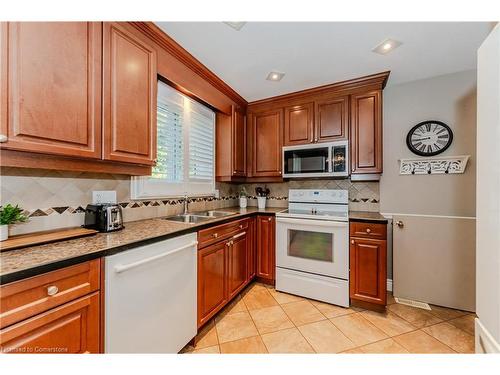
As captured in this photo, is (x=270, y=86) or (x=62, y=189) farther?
(x=270, y=86)

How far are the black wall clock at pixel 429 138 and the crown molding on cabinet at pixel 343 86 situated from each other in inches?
24.8

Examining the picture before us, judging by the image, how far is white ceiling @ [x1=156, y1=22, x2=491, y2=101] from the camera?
1.46m

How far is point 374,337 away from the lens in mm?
1614

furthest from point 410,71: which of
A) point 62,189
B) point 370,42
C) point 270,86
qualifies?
point 62,189

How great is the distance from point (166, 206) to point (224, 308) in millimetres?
1156

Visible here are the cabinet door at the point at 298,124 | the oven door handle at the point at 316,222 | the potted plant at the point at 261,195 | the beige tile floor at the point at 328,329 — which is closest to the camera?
the beige tile floor at the point at 328,329

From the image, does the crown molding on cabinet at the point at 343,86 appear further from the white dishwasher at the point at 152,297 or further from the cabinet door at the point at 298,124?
the white dishwasher at the point at 152,297

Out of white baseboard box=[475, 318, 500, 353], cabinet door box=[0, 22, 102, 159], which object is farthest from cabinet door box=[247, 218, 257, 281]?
white baseboard box=[475, 318, 500, 353]

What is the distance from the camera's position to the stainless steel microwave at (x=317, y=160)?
2.30 m

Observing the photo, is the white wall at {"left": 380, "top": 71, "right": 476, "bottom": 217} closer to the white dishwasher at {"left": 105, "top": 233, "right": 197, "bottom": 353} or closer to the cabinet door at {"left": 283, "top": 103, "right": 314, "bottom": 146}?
the cabinet door at {"left": 283, "top": 103, "right": 314, "bottom": 146}

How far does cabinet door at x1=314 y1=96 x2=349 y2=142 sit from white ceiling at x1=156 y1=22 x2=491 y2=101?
25 centimetres

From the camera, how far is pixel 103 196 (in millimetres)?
1472

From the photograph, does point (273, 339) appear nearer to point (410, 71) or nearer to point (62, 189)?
point (62, 189)

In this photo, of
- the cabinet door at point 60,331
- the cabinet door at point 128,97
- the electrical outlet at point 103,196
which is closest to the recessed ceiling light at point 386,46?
the cabinet door at point 128,97
